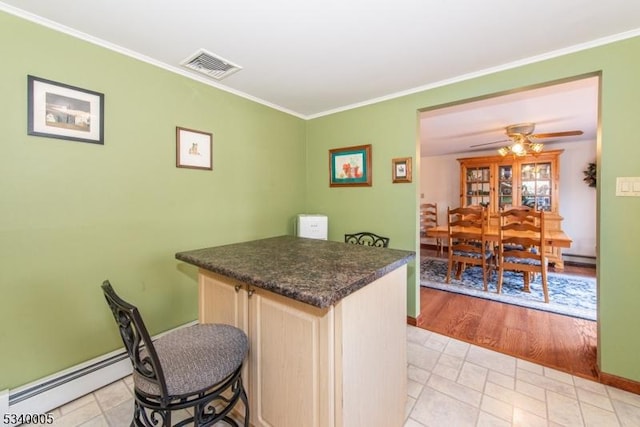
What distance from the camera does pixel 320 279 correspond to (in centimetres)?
100

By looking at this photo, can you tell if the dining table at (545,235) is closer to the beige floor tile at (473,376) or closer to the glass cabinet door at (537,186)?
→ the glass cabinet door at (537,186)

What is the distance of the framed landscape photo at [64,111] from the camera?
1.45 meters

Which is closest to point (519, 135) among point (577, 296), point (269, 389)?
point (577, 296)

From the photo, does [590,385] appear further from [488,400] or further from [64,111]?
[64,111]

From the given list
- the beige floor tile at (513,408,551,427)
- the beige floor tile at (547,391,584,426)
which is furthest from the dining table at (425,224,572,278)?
the beige floor tile at (513,408,551,427)

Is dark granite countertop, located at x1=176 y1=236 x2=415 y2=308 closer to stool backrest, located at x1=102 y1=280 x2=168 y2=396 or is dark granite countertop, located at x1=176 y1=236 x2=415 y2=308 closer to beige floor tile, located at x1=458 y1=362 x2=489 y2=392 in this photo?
stool backrest, located at x1=102 y1=280 x2=168 y2=396

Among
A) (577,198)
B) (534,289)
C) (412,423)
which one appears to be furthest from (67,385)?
(577,198)

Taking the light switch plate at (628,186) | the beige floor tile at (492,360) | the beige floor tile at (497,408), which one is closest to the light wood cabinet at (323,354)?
the beige floor tile at (497,408)

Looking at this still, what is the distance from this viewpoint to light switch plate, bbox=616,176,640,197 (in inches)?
62.4

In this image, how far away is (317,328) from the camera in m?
0.98

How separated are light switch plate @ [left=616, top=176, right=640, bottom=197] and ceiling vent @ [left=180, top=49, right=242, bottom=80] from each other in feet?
8.61

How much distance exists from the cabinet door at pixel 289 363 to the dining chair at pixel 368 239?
5.11 ft

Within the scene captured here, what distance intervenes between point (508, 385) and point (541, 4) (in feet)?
7.15

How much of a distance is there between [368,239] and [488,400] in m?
1.54
